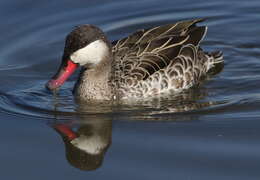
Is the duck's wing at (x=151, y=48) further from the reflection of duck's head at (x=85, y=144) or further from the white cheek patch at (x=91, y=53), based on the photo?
the reflection of duck's head at (x=85, y=144)

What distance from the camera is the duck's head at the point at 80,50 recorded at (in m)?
9.91

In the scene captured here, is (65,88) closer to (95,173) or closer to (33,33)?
(33,33)

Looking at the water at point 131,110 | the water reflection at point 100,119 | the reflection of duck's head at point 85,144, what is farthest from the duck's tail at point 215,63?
the reflection of duck's head at point 85,144

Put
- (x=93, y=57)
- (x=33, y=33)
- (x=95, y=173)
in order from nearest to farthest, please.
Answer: (x=95, y=173), (x=93, y=57), (x=33, y=33)

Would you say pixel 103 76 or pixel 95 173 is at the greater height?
pixel 103 76

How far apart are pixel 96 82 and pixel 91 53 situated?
22.9 inches

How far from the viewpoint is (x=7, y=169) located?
8500 millimetres

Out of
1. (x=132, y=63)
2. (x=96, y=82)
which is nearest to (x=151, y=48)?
(x=132, y=63)

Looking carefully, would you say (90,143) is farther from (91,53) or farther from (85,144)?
(91,53)

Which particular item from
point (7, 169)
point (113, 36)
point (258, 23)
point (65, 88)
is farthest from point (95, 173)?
point (258, 23)

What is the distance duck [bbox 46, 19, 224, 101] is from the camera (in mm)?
10078

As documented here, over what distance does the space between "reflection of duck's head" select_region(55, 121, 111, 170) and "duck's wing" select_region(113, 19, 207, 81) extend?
1.30 m

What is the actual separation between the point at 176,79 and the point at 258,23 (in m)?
2.73

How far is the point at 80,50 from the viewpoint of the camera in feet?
32.7
